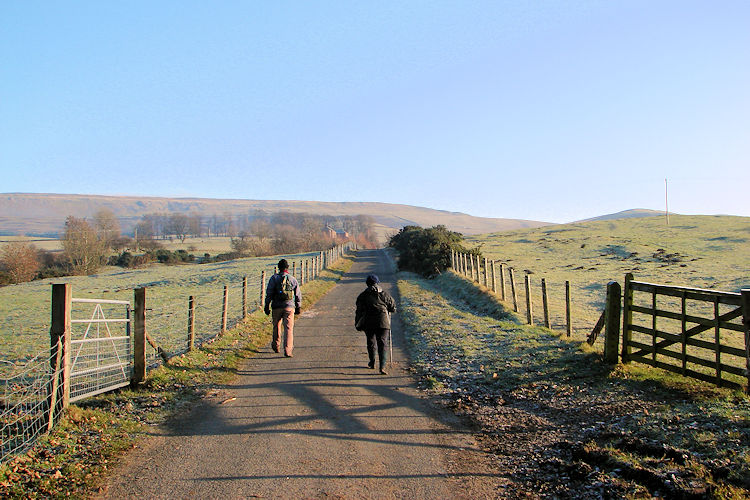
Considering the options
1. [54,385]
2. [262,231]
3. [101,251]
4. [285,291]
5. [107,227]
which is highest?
[107,227]

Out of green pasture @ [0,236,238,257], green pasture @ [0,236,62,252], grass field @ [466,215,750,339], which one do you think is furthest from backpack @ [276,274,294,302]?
green pasture @ [0,236,238,257]

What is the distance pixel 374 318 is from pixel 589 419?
4.30 m

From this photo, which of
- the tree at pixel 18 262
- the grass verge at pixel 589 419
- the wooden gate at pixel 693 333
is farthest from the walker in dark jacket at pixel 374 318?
the tree at pixel 18 262

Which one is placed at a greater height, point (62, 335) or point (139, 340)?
point (62, 335)

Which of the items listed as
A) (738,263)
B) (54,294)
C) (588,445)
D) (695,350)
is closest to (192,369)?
(54,294)

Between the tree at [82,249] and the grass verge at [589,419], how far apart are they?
2251 inches

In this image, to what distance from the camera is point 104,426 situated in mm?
6484

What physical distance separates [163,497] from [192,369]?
510 centimetres

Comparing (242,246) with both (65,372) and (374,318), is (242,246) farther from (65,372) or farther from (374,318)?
(65,372)

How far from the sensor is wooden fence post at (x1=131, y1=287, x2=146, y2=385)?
8359 mm

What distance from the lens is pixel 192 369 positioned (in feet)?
31.3

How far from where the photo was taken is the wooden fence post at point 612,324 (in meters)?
9.09

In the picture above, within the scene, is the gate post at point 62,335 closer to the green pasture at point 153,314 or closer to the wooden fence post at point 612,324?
the green pasture at point 153,314

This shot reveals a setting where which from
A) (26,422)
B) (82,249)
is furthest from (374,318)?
(82,249)
